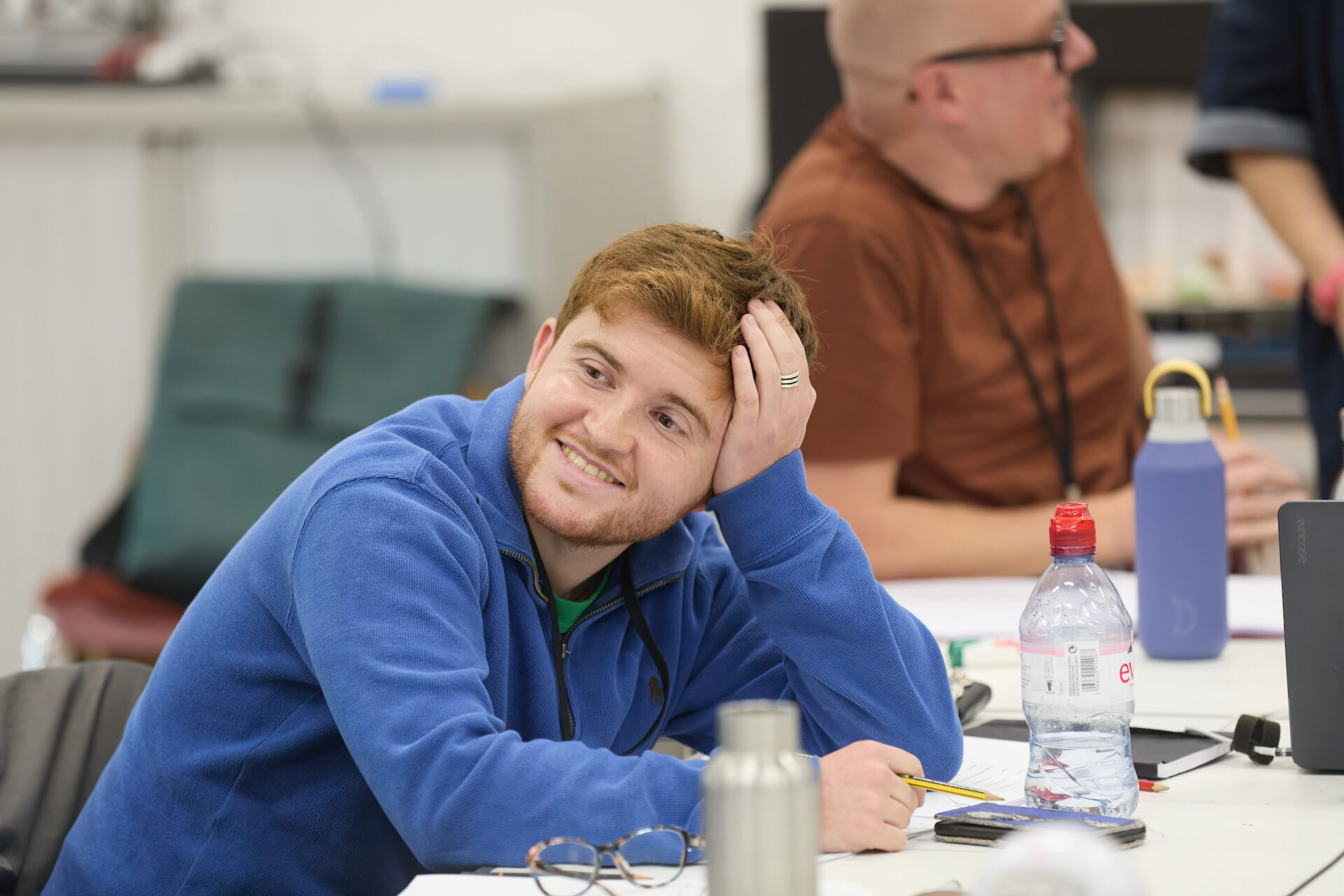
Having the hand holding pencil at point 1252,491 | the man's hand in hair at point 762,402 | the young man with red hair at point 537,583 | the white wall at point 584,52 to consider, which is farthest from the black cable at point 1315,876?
the white wall at point 584,52

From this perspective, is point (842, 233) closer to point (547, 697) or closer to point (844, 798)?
point (547, 697)

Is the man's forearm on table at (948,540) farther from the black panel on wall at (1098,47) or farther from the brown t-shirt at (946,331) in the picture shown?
the black panel on wall at (1098,47)

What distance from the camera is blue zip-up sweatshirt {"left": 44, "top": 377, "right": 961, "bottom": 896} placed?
95 centimetres

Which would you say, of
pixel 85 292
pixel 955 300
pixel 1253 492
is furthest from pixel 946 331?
pixel 85 292

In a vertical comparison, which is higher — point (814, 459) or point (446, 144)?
point (446, 144)

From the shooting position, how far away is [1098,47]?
3348 millimetres

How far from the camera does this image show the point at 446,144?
126 inches

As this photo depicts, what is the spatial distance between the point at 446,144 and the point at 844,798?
2463mm

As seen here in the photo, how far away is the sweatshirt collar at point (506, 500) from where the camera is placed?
1.13 meters

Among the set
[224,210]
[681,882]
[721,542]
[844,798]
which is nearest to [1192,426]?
[721,542]

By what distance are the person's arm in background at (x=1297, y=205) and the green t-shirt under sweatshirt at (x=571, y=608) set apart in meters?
1.26

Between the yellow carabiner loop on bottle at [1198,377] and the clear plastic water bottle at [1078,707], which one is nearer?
the clear plastic water bottle at [1078,707]

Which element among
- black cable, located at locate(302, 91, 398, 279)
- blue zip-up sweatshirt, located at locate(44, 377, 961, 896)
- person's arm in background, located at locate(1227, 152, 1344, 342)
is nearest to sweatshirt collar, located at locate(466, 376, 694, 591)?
blue zip-up sweatshirt, located at locate(44, 377, 961, 896)

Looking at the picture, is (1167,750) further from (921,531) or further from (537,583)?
(921,531)
